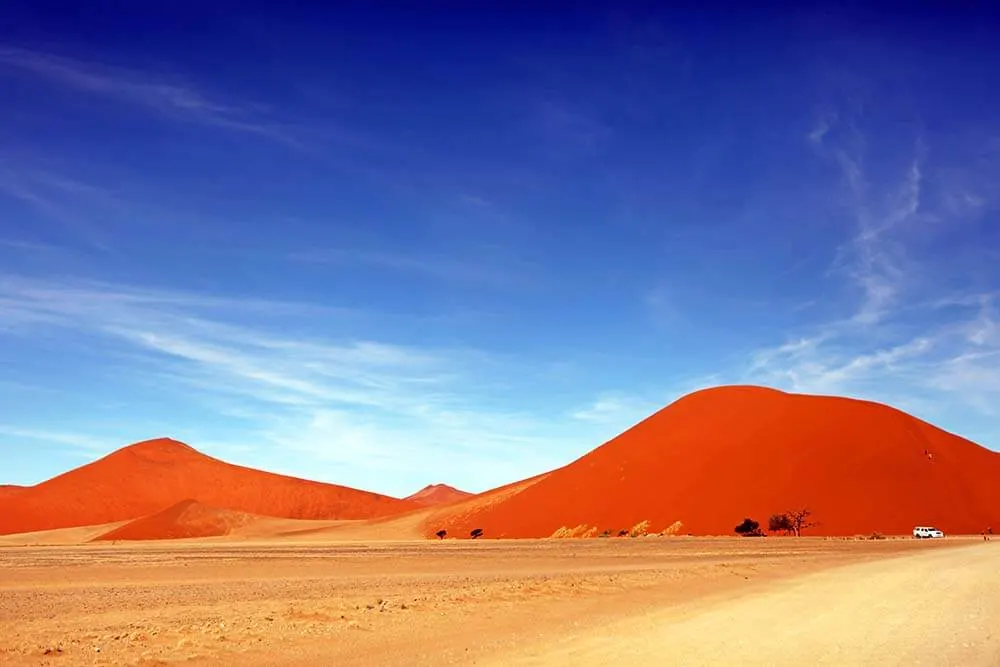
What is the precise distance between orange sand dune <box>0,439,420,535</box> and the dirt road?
145391mm

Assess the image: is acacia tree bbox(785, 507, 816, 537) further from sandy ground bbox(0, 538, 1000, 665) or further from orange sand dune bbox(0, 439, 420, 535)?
orange sand dune bbox(0, 439, 420, 535)

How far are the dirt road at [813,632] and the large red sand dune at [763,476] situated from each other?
2418 inches

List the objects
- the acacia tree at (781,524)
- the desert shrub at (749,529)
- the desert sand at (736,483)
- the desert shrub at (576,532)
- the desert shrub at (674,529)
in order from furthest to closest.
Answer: the desert shrub at (576,532)
the desert sand at (736,483)
the desert shrub at (674,529)
the acacia tree at (781,524)
the desert shrub at (749,529)

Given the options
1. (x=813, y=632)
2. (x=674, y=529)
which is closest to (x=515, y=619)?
(x=813, y=632)

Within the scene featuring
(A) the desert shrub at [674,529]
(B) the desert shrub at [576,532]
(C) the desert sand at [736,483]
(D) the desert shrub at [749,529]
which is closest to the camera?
(D) the desert shrub at [749,529]

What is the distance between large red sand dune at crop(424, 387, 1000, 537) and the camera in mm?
82000

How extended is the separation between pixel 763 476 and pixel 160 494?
126446mm

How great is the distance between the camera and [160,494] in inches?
6550

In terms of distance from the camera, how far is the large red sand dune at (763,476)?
269ft

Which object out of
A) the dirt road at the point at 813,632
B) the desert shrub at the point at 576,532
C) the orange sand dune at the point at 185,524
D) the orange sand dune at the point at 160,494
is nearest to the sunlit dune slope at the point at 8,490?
the orange sand dune at the point at 160,494

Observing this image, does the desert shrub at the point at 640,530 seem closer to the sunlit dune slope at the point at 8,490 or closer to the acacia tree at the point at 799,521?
the acacia tree at the point at 799,521

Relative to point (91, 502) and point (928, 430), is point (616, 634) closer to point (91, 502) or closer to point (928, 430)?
point (928, 430)

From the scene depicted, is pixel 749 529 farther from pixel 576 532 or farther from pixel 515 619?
pixel 515 619

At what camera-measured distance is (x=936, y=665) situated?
33.9 ft
